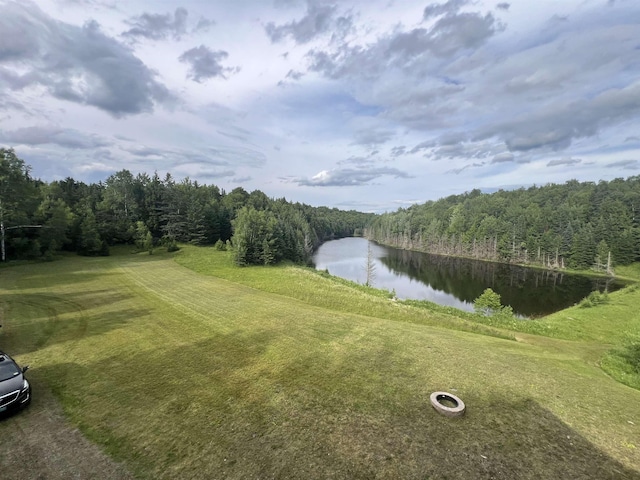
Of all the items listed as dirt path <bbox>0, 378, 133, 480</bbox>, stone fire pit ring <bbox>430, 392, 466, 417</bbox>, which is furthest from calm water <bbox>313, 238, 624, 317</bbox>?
dirt path <bbox>0, 378, 133, 480</bbox>

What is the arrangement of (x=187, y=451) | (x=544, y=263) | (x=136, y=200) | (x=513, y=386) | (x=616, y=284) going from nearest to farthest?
(x=187, y=451)
(x=513, y=386)
(x=616, y=284)
(x=136, y=200)
(x=544, y=263)

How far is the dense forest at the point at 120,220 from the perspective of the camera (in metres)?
35.0

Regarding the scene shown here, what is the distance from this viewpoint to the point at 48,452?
255 inches

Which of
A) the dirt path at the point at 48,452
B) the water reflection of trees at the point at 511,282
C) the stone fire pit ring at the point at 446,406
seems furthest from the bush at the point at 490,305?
the dirt path at the point at 48,452

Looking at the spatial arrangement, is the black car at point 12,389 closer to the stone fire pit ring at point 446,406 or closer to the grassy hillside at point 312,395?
the grassy hillside at point 312,395

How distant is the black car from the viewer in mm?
7406

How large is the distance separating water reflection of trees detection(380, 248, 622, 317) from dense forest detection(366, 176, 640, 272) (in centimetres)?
790

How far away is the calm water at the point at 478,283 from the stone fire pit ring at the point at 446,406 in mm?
32918

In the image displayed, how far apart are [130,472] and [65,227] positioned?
4734cm

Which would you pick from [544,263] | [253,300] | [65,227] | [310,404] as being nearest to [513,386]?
[310,404]

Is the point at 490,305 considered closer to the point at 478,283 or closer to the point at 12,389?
the point at 478,283

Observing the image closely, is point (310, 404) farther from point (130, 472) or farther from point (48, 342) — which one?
point (48, 342)

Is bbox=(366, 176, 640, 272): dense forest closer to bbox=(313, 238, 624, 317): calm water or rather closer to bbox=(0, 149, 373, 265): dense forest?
bbox=(313, 238, 624, 317): calm water

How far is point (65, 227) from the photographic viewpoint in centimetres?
4119
